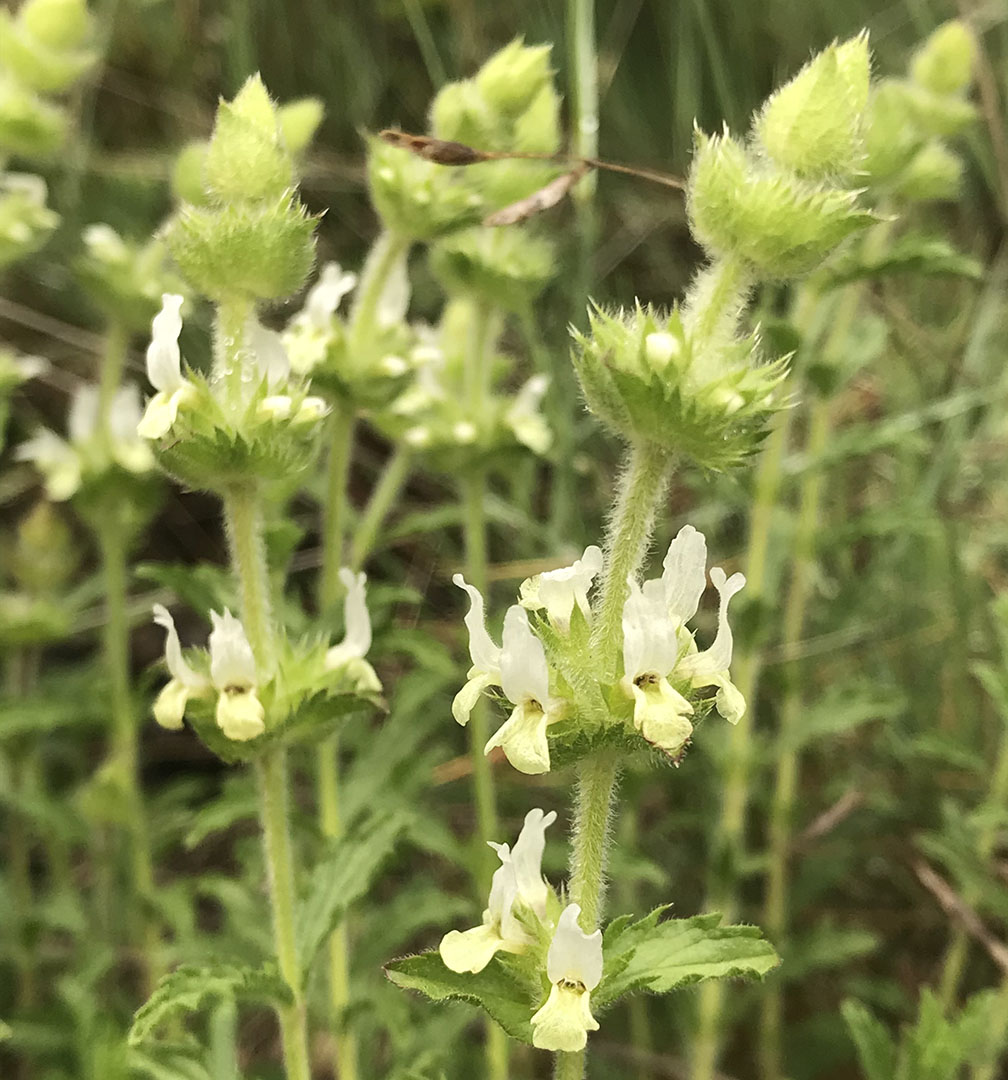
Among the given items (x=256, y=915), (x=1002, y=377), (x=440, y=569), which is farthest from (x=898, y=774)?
(x=256, y=915)

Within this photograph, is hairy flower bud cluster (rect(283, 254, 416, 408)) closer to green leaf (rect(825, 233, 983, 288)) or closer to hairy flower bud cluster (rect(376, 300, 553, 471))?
hairy flower bud cluster (rect(376, 300, 553, 471))

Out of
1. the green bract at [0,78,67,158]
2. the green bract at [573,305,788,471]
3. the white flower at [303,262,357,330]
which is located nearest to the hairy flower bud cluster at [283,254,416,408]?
the white flower at [303,262,357,330]

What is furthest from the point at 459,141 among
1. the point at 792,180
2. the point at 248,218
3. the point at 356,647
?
the point at 356,647

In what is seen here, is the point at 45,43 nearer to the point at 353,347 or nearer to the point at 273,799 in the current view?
the point at 353,347

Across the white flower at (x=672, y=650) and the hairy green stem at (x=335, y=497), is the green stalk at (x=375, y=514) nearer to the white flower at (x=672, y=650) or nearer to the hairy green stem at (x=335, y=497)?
the hairy green stem at (x=335, y=497)

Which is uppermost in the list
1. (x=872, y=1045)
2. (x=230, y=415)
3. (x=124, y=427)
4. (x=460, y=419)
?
(x=124, y=427)

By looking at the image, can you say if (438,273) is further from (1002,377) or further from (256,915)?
(1002,377)

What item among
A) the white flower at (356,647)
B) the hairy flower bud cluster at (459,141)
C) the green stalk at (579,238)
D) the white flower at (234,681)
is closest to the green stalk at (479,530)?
the green stalk at (579,238)
